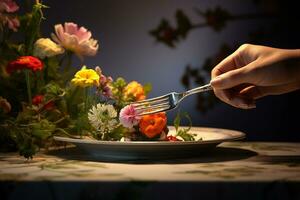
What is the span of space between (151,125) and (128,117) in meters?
0.05

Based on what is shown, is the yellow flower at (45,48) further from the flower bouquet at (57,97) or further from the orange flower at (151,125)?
the orange flower at (151,125)

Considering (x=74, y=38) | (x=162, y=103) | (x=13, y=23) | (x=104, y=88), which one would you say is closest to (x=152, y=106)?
(x=162, y=103)

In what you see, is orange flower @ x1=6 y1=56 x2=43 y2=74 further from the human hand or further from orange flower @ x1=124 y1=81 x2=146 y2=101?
the human hand

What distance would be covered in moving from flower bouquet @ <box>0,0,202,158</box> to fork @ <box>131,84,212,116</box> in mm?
12

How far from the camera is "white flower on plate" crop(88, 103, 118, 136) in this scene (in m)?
0.99

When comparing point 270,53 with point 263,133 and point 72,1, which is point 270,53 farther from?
point 72,1

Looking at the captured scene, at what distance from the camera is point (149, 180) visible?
0.71m

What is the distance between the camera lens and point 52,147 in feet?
3.65

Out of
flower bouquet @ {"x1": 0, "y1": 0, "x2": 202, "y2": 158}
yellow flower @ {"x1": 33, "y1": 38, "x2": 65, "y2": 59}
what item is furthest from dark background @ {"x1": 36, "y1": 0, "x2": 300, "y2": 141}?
yellow flower @ {"x1": 33, "y1": 38, "x2": 65, "y2": 59}

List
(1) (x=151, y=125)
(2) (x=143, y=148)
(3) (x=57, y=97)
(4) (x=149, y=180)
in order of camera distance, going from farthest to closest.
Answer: (3) (x=57, y=97) → (1) (x=151, y=125) → (2) (x=143, y=148) → (4) (x=149, y=180)

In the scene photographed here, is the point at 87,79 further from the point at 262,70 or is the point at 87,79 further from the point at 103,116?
the point at 262,70
